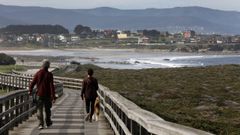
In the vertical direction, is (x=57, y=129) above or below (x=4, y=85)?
above

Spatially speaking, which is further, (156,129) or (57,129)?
(57,129)

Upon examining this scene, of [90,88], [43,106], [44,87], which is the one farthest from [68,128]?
[44,87]

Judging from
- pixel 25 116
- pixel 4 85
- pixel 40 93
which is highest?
pixel 40 93

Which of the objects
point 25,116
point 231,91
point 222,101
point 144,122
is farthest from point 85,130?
point 231,91

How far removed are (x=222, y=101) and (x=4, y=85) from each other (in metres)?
24.7

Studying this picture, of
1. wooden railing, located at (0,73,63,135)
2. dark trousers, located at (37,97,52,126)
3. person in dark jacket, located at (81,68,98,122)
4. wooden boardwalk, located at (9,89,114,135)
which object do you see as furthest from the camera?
person in dark jacket, located at (81,68,98,122)

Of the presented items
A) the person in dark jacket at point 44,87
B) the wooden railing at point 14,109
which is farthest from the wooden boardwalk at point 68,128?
the person in dark jacket at point 44,87

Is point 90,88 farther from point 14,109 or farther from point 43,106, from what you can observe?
point 14,109

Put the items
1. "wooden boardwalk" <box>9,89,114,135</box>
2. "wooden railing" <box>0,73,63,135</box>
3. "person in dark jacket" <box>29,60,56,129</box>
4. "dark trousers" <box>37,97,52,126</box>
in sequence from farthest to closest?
"wooden boardwalk" <box>9,89,114,135</box>
"dark trousers" <box>37,97,52,126</box>
"person in dark jacket" <box>29,60,56,129</box>
"wooden railing" <box>0,73,63,135</box>

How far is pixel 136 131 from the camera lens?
912 cm

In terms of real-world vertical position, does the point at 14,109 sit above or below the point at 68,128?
above

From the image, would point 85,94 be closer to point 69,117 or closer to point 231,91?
point 69,117

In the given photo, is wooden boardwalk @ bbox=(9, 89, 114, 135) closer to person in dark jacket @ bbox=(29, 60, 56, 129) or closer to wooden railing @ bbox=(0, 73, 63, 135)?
wooden railing @ bbox=(0, 73, 63, 135)

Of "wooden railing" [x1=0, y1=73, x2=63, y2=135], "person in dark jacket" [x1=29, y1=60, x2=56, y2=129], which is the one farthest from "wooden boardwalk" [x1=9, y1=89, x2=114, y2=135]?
"person in dark jacket" [x1=29, y1=60, x2=56, y2=129]
